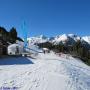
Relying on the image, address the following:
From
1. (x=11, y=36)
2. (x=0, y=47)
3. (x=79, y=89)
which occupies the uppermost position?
(x=11, y=36)

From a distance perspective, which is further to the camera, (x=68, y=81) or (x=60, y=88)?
(x=68, y=81)

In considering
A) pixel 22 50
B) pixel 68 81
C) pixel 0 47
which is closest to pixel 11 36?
pixel 22 50

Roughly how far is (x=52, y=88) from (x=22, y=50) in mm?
56192

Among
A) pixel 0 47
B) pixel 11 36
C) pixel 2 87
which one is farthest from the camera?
pixel 11 36

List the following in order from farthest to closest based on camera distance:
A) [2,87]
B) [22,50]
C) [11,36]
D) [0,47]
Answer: [11,36] < [22,50] < [0,47] < [2,87]

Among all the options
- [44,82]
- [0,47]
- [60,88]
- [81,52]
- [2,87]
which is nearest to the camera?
[2,87]

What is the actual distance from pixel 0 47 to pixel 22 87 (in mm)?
30091

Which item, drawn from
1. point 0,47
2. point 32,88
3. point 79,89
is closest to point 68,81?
point 79,89

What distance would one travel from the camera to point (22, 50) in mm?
71000

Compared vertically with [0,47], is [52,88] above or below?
below

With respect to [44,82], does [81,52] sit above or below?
above

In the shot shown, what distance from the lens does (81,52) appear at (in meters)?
95.2

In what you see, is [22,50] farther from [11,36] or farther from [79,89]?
[79,89]

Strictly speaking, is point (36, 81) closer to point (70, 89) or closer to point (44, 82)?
point (44, 82)
